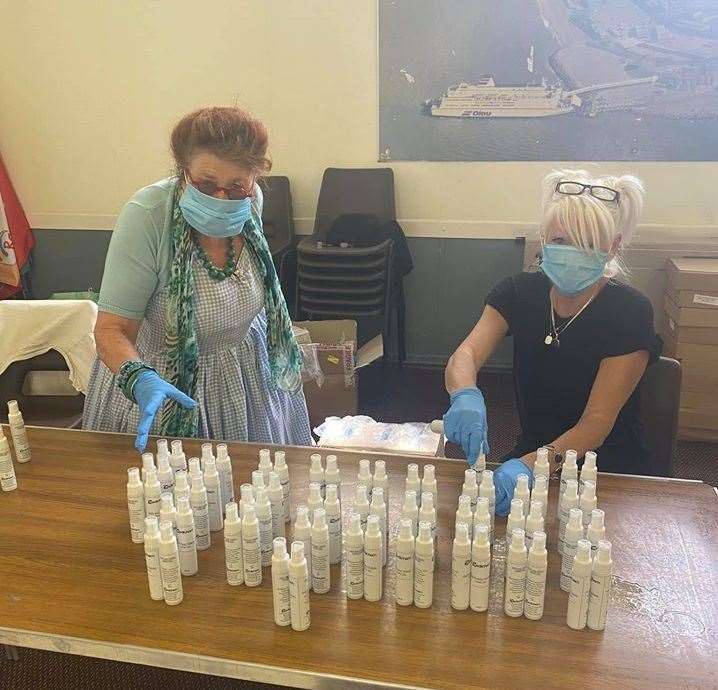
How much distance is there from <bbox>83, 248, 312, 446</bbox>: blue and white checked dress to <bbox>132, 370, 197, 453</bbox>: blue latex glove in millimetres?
196

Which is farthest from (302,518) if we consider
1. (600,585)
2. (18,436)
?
(18,436)

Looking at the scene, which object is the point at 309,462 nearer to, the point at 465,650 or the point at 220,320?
the point at 220,320

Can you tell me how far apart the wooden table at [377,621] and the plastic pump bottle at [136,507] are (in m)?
0.02

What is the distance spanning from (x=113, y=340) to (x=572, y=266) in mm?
1019

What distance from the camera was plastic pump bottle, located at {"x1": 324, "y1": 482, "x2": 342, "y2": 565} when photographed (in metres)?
1.05

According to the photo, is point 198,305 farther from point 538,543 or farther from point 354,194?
point 354,194

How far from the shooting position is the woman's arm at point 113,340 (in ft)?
4.73

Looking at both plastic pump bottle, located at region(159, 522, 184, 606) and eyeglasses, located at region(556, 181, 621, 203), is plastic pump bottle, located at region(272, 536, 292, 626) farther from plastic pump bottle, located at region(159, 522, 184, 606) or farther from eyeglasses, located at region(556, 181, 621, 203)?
eyeglasses, located at region(556, 181, 621, 203)

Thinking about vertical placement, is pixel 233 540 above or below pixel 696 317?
above

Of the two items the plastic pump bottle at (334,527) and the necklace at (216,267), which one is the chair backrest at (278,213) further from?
the plastic pump bottle at (334,527)

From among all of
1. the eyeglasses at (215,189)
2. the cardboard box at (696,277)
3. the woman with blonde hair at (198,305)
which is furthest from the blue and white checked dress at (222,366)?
the cardboard box at (696,277)

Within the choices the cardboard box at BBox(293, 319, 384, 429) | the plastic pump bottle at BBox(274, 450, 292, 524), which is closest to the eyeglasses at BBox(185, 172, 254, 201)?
the plastic pump bottle at BBox(274, 450, 292, 524)

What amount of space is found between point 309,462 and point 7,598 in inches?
22.4

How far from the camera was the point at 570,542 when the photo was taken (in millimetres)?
1009
